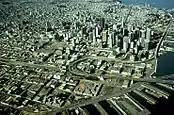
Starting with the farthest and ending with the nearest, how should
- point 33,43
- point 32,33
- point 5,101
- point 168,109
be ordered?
point 32,33
point 33,43
point 5,101
point 168,109

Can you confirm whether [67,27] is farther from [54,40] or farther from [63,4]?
[63,4]

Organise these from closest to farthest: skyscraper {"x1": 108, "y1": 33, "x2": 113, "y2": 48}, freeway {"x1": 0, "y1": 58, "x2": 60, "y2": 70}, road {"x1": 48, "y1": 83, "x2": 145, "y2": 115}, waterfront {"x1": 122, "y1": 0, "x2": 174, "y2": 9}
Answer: road {"x1": 48, "y1": 83, "x2": 145, "y2": 115} → freeway {"x1": 0, "y1": 58, "x2": 60, "y2": 70} → skyscraper {"x1": 108, "y1": 33, "x2": 113, "y2": 48} → waterfront {"x1": 122, "y1": 0, "x2": 174, "y2": 9}

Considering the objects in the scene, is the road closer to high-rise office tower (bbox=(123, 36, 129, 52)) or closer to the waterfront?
high-rise office tower (bbox=(123, 36, 129, 52))

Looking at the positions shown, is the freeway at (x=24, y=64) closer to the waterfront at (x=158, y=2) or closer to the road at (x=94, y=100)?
the road at (x=94, y=100)

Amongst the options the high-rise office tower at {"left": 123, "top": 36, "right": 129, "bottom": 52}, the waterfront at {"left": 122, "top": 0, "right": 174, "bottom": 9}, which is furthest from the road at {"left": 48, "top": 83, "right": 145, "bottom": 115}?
the waterfront at {"left": 122, "top": 0, "right": 174, "bottom": 9}

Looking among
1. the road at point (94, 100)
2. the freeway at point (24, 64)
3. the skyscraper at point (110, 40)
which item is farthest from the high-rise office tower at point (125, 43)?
the freeway at point (24, 64)

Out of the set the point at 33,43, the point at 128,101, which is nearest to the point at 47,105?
the point at 128,101

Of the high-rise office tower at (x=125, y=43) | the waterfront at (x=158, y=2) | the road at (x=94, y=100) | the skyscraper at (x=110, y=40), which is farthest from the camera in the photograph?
the waterfront at (x=158, y=2)

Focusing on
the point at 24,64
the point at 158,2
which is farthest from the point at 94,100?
the point at 158,2

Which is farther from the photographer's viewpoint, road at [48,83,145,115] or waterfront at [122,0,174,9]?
waterfront at [122,0,174,9]

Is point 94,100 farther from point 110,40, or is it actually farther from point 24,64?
point 110,40

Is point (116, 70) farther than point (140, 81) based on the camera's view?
Yes
